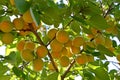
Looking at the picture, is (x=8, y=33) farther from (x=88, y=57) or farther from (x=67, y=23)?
(x=88, y=57)

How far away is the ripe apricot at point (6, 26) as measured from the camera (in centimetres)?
179

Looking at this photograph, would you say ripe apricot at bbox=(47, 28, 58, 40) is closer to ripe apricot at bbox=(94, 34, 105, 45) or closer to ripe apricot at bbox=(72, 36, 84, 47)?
ripe apricot at bbox=(72, 36, 84, 47)

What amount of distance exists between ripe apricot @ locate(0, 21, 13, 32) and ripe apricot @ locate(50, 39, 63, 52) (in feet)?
0.90

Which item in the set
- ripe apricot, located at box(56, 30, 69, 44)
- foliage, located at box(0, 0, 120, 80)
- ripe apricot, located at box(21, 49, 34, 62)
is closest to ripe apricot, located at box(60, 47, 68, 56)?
foliage, located at box(0, 0, 120, 80)

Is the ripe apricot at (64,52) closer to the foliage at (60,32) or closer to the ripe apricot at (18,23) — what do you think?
the foliage at (60,32)

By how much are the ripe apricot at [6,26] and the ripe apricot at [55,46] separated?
0.90 ft

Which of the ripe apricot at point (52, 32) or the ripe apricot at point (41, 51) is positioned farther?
the ripe apricot at point (52, 32)

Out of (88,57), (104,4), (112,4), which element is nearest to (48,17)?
(88,57)

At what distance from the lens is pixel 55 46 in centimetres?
185

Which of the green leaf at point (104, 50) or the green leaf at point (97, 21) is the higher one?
the green leaf at point (97, 21)

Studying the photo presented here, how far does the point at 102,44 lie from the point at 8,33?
618mm

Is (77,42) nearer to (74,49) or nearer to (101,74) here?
(74,49)

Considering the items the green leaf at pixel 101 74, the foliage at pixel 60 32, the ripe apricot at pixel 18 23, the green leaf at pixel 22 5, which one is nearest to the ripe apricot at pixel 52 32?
the foliage at pixel 60 32

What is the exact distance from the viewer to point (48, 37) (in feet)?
6.60
